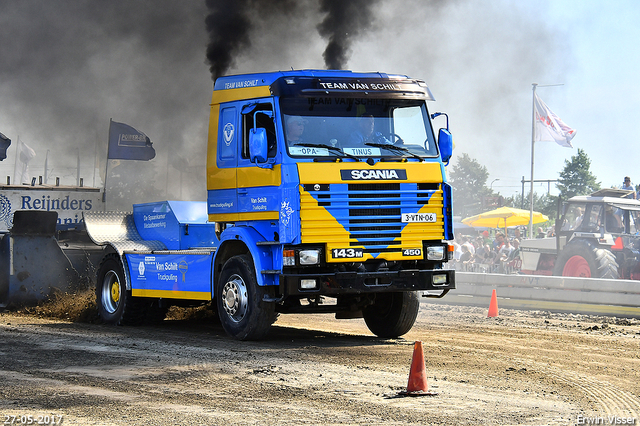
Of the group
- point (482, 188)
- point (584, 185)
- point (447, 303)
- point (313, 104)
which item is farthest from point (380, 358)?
point (482, 188)

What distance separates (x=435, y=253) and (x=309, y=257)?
1.57 meters

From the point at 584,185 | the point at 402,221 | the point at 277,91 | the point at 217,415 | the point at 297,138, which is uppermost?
the point at 584,185

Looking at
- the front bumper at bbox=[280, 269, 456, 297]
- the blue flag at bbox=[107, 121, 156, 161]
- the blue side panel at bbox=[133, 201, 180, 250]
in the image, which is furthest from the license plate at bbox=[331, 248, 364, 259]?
the blue flag at bbox=[107, 121, 156, 161]

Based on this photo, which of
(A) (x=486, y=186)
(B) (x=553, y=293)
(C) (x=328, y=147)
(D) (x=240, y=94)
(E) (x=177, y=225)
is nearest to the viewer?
(C) (x=328, y=147)

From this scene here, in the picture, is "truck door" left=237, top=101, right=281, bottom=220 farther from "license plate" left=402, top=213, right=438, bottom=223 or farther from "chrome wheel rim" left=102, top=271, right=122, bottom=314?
"chrome wheel rim" left=102, top=271, right=122, bottom=314

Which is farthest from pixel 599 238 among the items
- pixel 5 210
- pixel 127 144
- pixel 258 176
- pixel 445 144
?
pixel 5 210

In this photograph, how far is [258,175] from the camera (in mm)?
9172

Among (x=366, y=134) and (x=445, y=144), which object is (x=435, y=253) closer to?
(x=445, y=144)

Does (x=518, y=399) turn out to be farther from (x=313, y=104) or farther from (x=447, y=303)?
(x=447, y=303)

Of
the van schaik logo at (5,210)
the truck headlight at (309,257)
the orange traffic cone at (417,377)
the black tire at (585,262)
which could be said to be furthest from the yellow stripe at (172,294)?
the black tire at (585,262)

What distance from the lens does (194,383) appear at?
6883mm

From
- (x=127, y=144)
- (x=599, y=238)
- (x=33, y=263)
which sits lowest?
(x=33, y=263)

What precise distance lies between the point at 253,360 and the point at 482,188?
10294cm

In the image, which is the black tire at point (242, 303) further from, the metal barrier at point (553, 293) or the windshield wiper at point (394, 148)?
the metal barrier at point (553, 293)
